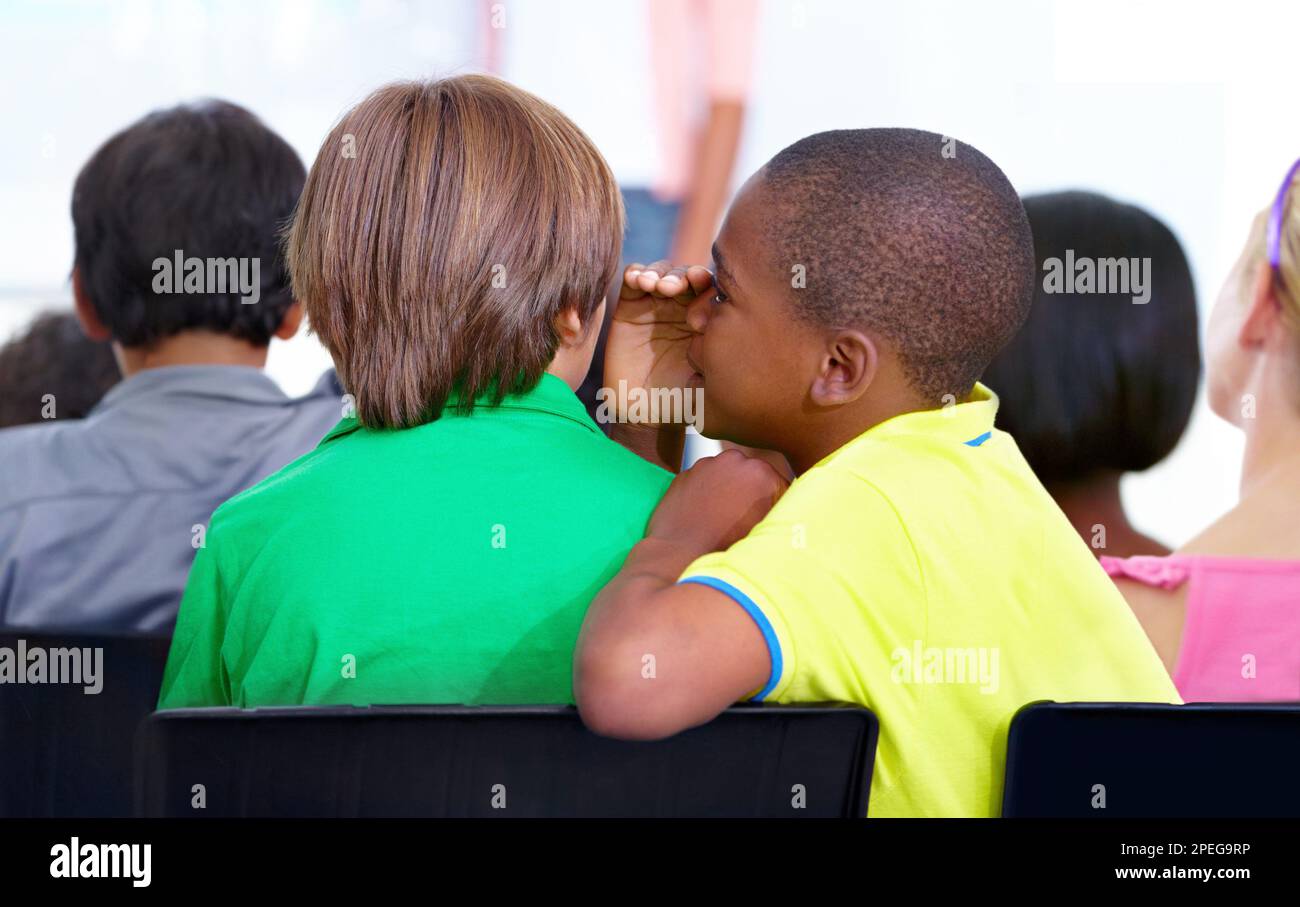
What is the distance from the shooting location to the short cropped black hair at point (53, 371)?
252 cm

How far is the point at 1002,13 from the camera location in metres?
2.78

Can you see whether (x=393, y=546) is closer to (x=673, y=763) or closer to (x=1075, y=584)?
(x=673, y=763)

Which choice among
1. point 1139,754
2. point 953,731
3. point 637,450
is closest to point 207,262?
point 637,450

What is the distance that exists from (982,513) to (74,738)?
2.37ft

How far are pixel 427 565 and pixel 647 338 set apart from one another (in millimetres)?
392

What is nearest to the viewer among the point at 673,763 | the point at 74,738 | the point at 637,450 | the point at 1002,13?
the point at 673,763

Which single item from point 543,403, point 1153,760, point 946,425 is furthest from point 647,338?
point 1153,760

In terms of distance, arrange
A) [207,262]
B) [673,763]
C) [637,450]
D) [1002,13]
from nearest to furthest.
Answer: [673,763], [637,450], [207,262], [1002,13]

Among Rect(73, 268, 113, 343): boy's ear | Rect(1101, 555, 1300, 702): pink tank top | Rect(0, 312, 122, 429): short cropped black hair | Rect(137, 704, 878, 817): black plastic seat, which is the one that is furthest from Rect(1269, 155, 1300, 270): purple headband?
Rect(0, 312, 122, 429): short cropped black hair

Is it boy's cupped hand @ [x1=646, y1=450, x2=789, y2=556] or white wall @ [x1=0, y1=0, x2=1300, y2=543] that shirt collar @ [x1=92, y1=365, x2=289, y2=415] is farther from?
white wall @ [x1=0, y1=0, x2=1300, y2=543]

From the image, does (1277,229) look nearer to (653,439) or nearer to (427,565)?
(653,439)

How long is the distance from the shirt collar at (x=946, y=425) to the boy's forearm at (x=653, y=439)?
272mm

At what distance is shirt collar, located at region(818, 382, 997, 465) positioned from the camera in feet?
3.19
